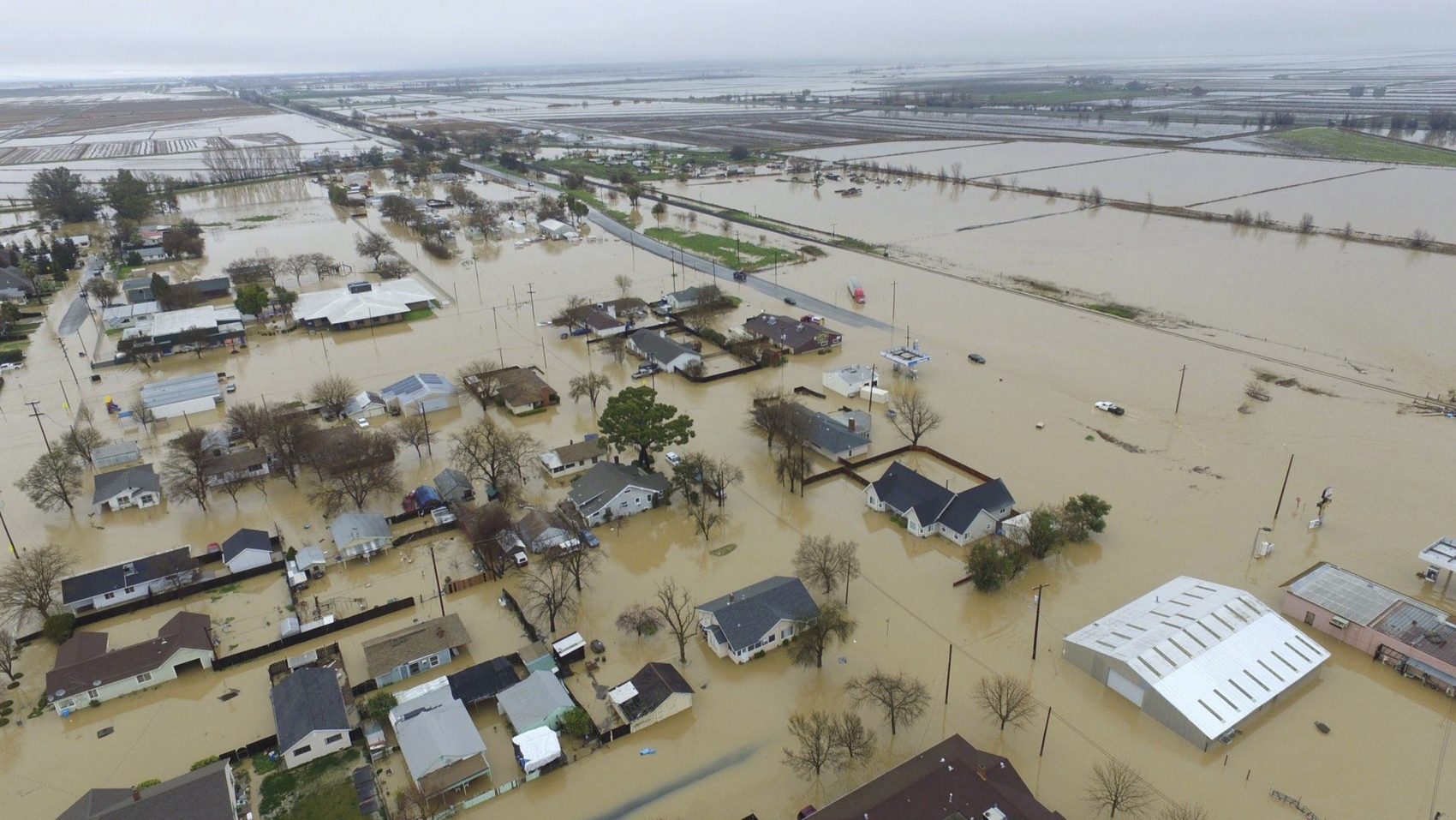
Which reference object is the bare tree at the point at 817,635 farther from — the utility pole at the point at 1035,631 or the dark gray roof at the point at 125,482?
the dark gray roof at the point at 125,482

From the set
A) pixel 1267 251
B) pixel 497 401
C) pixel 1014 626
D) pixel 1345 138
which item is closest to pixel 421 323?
pixel 497 401

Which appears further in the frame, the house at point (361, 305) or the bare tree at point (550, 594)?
the house at point (361, 305)

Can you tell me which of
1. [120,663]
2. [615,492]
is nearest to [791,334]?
[615,492]

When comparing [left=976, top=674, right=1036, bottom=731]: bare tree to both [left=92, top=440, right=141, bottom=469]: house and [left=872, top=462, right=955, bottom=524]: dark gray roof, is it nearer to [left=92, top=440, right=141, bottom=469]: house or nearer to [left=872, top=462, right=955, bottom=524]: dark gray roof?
[left=872, top=462, right=955, bottom=524]: dark gray roof

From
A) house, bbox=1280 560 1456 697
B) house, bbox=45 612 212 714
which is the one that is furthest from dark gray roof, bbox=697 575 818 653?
house, bbox=45 612 212 714

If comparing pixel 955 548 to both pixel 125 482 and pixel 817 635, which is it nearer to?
pixel 817 635

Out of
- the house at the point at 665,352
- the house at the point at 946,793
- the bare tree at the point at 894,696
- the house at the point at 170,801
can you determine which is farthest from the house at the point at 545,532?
the house at the point at 665,352
